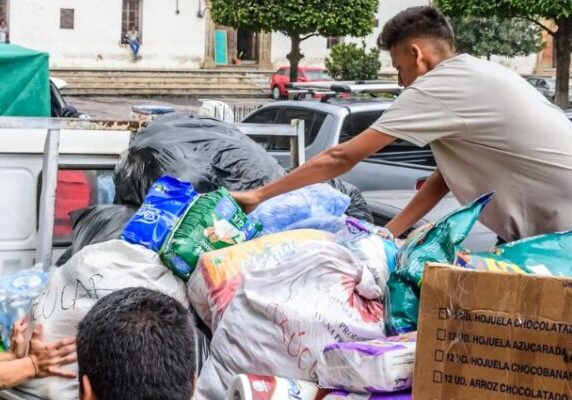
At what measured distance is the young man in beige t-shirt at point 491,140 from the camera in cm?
332

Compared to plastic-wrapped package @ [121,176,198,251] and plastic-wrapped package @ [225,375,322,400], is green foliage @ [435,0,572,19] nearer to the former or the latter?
plastic-wrapped package @ [121,176,198,251]

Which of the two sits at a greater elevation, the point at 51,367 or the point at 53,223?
the point at 53,223

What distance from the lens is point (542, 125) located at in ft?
11.0

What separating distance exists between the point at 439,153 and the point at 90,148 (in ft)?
5.62

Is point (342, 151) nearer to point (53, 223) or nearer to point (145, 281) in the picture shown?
point (145, 281)

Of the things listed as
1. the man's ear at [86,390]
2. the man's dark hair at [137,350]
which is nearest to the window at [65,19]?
the man's dark hair at [137,350]

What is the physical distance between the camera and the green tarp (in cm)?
877

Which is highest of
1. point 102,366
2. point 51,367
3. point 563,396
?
point 102,366

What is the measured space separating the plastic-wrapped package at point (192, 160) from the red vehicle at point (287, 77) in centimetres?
2952

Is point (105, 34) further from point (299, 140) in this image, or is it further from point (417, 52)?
point (417, 52)

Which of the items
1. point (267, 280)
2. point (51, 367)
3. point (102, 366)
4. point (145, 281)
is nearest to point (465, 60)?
point (267, 280)

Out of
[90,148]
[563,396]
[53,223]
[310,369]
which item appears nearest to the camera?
[563,396]

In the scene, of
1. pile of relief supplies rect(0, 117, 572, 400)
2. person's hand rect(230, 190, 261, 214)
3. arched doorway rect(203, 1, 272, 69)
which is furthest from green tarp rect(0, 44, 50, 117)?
arched doorway rect(203, 1, 272, 69)

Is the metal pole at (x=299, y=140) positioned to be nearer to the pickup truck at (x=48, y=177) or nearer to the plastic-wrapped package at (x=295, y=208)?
the pickup truck at (x=48, y=177)
